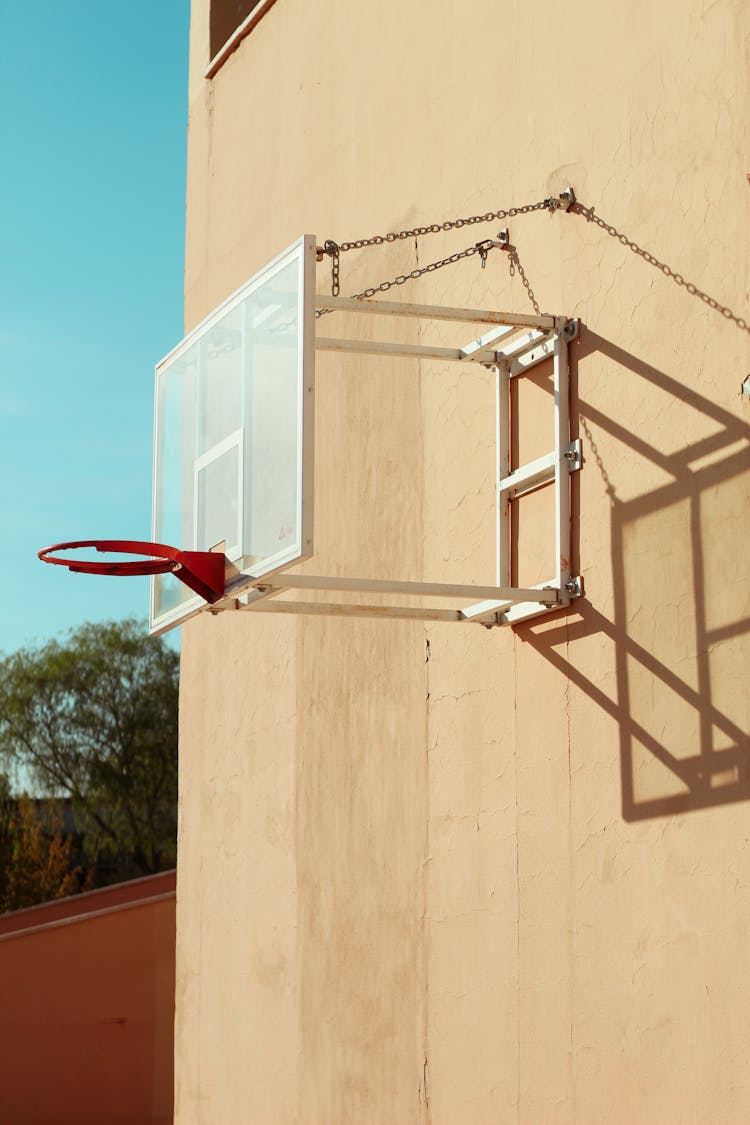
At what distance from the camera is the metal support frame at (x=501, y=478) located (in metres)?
6.51

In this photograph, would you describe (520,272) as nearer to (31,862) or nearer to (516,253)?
(516,253)

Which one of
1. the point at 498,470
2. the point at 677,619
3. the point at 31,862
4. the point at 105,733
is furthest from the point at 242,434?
the point at 105,733

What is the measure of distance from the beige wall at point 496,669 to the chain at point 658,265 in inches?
1.3

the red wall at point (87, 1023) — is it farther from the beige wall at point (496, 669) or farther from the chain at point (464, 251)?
the chain at point (464, 251)

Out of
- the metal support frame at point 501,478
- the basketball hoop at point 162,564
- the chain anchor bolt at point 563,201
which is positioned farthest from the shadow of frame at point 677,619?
the basketball hoop at point 162,564

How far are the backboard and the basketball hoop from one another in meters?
0.07

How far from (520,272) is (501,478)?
923 millimetres

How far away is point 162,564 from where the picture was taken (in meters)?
6.85

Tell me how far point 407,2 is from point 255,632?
3.79 m

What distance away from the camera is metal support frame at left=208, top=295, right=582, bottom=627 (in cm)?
651

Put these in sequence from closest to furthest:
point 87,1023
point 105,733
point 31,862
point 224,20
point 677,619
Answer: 1. point 677,619
2. point 224,20
3. point 87,1023
4. point 31,862
5. point 105,733

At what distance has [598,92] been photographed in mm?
6586

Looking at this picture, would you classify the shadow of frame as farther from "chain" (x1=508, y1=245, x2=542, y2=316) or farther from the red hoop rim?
the red hoop rim

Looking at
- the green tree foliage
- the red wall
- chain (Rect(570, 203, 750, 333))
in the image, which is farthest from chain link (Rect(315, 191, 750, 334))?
the green tree foliage
